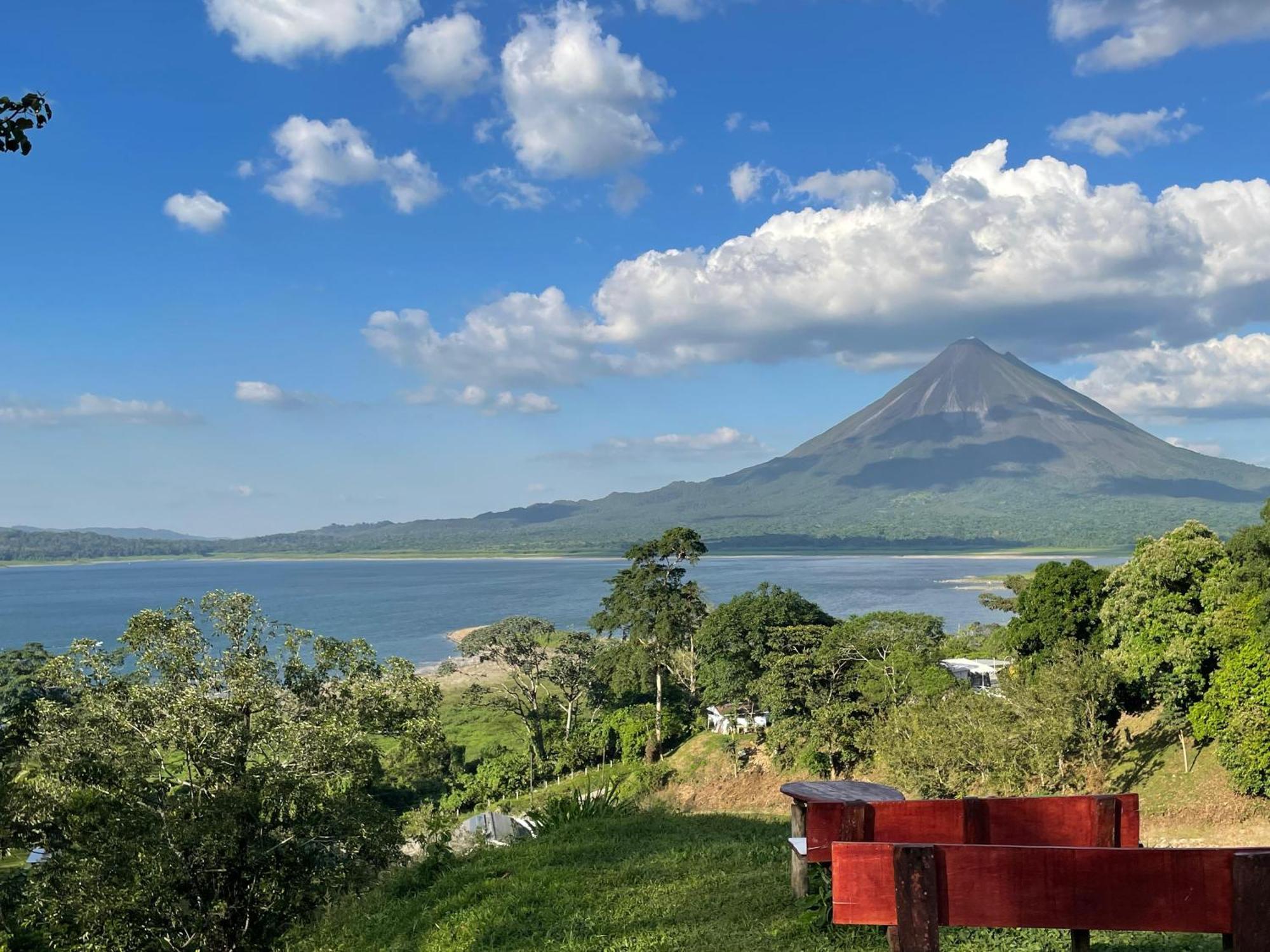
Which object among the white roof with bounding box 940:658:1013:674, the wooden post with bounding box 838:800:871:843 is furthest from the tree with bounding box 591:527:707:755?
the wooden post with bounding box 838:800:871:843

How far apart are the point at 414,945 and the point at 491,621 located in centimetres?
8134

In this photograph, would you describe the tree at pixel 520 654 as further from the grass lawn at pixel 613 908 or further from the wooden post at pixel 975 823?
the wooden post at pixel 975 823

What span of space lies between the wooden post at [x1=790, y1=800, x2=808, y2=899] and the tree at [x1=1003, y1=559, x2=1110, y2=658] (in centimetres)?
1949

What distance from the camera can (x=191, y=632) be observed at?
11703 mm

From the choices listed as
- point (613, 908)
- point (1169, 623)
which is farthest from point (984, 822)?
point (1169, 623)

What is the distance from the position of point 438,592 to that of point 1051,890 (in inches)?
5076

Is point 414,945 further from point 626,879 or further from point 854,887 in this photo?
point 854,887

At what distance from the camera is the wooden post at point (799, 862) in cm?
549

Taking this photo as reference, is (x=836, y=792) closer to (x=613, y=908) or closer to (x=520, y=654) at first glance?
(x=613, y=908)

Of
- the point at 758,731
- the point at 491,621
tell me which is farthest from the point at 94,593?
the point at 758,731

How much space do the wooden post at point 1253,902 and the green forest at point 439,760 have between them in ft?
6.02

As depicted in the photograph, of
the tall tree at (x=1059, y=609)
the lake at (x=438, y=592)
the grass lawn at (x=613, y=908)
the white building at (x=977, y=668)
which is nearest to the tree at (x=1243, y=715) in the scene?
the tall tree at (x=1059, y=609)

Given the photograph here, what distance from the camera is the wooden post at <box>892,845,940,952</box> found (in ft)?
10.0

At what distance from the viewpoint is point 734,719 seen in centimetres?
3222
